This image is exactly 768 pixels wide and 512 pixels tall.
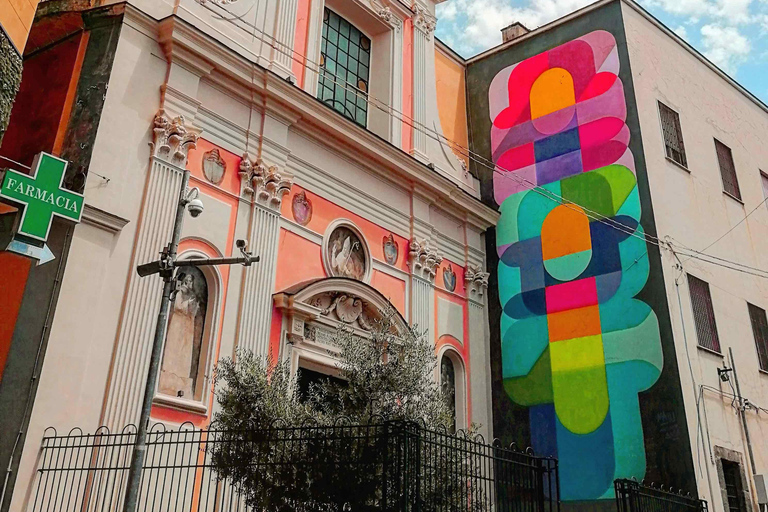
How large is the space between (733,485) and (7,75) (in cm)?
1275

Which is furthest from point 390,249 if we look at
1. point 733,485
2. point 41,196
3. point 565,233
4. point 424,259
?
point 733,485

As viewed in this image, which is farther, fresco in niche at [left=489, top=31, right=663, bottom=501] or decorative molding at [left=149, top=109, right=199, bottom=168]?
fresco in niche at [left=489, top=31, right=663, bottom=501]

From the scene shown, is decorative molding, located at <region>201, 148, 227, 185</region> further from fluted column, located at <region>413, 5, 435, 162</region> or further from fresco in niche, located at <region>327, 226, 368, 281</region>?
fluted column, located at <region>413, 5, 435, 162</region>

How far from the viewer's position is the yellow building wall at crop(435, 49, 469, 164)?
1734cm

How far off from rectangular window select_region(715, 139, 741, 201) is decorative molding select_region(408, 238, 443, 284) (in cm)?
694

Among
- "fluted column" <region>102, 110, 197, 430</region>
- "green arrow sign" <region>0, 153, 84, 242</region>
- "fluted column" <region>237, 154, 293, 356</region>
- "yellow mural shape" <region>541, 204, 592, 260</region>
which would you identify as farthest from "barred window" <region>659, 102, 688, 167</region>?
"green arrow sign" <region>0, 153, 84, 242</region>

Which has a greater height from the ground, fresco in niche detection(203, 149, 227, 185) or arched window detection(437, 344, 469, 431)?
Answer: fresco in niche detection(203, 149, 227, 185)

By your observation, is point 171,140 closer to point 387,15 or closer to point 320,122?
point 320,122

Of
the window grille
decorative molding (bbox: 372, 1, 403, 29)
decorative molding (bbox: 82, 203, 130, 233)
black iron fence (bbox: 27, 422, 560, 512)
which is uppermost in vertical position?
decorative molding (bbox: 372, 1, 403, 29)

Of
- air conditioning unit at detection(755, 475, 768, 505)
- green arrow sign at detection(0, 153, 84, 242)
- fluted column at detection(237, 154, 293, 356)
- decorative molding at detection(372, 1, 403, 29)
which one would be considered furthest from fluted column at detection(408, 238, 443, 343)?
green arrow sign at detection(0, 153, 84, 242)

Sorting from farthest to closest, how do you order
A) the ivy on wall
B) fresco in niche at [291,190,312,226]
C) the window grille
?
1. the window grille
2. fresco in niche at [291,190,312,226]
3. the ivy on wall

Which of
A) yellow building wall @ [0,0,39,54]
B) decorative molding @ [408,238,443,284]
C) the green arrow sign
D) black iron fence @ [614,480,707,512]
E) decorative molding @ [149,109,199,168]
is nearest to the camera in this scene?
yellow building wall @ [0,0,39,54]

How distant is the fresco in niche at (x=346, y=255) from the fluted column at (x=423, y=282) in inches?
53.0

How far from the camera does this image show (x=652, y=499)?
11.1 metres
